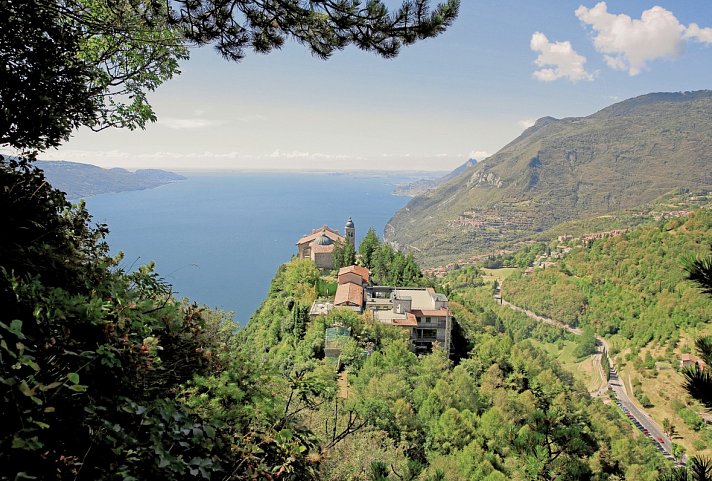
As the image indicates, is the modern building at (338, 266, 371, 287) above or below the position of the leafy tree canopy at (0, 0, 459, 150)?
below

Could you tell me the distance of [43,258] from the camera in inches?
106

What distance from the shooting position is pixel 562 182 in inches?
5856

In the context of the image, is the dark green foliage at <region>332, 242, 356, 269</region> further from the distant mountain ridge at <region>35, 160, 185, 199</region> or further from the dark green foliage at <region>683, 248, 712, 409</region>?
the distant mountain ridge at <region>35, 160, 185, 199</region>

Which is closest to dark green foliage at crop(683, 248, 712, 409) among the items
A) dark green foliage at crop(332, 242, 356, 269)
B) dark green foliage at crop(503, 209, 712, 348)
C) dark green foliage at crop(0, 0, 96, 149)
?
dark green foliage at crop(0, 0, 96, 149)

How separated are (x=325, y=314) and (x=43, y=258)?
50.2 ft

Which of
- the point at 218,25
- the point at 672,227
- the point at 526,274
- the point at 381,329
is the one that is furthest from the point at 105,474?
the point at 526,274

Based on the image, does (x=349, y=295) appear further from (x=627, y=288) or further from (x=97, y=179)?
(x=97, y=179)

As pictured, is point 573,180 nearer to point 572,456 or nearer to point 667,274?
point 667,274

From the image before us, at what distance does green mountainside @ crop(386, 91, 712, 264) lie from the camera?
389 feet

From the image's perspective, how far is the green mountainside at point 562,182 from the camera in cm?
11866

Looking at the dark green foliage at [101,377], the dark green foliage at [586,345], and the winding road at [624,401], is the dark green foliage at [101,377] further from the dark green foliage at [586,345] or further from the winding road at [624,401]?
the dark green foliage at [586,345]

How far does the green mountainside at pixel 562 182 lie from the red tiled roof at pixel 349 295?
78.1m

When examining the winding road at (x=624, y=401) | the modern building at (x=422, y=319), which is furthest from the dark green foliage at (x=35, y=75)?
the winding road at (x=624, y=401)

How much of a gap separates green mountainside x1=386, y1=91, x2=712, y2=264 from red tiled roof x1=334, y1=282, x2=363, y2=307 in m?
78.1
